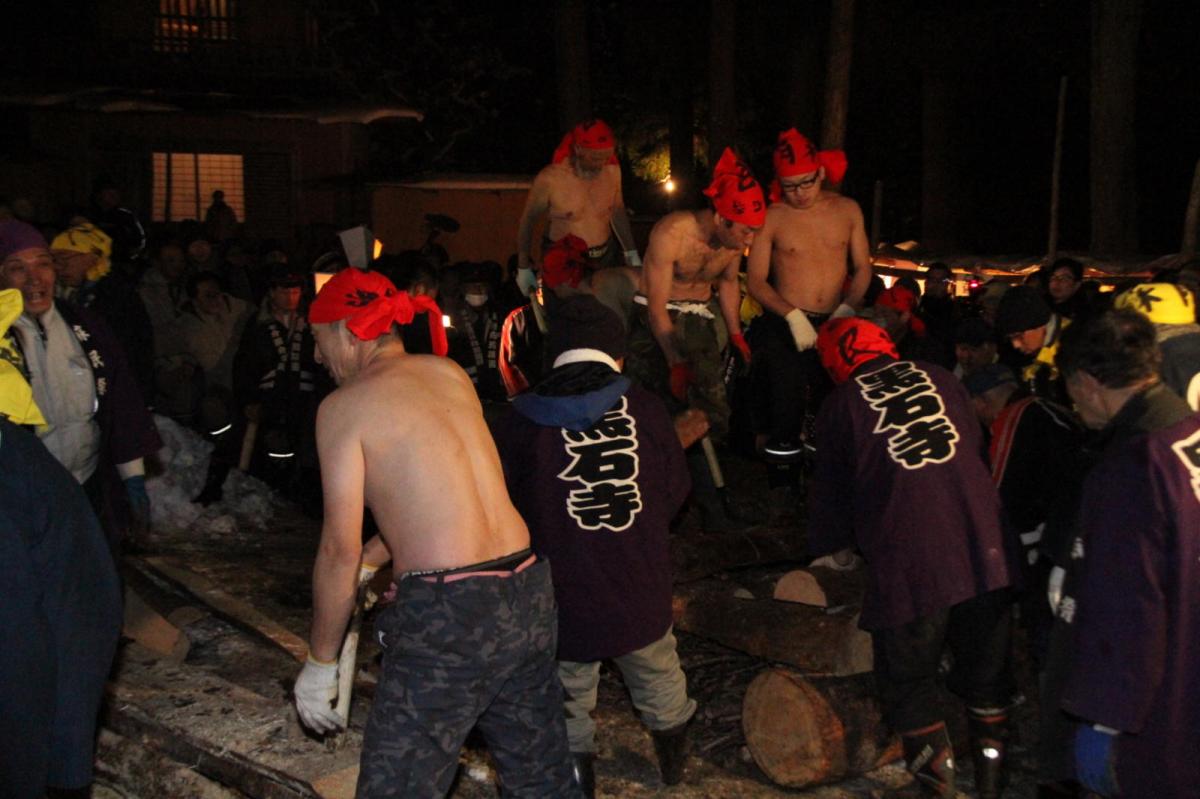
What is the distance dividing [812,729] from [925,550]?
0.91 metres

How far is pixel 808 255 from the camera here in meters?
7.93

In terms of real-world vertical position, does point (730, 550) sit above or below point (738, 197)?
below

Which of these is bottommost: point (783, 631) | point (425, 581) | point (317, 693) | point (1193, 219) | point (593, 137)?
point (783, 631)

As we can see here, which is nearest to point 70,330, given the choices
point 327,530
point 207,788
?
point 207,788

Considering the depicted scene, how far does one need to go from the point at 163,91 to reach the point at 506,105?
10061 mm

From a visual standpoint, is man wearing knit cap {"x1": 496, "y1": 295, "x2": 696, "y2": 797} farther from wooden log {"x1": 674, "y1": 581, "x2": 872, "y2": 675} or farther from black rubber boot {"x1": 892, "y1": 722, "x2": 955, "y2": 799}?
wooden log {"x1": 674, "y1": 581, "x2": 872, "y2": 675}

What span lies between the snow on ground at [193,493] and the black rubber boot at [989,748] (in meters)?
5.28

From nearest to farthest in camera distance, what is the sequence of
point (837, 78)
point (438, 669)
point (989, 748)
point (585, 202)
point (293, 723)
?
point (438, 669) → point (989, 748) → point (293, 723) → point (585, 202) → point (837, 78)

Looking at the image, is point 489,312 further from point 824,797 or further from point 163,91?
point 163,91

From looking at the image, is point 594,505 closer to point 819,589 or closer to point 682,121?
point 819,589

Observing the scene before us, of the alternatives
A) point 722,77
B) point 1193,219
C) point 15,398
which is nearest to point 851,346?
point 15,398

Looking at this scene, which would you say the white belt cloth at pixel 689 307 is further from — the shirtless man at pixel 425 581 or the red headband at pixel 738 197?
the shirtless man at pixel 425 581

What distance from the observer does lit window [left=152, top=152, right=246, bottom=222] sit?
18.4m

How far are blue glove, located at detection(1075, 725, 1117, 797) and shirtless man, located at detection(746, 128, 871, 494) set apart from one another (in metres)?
4.49
